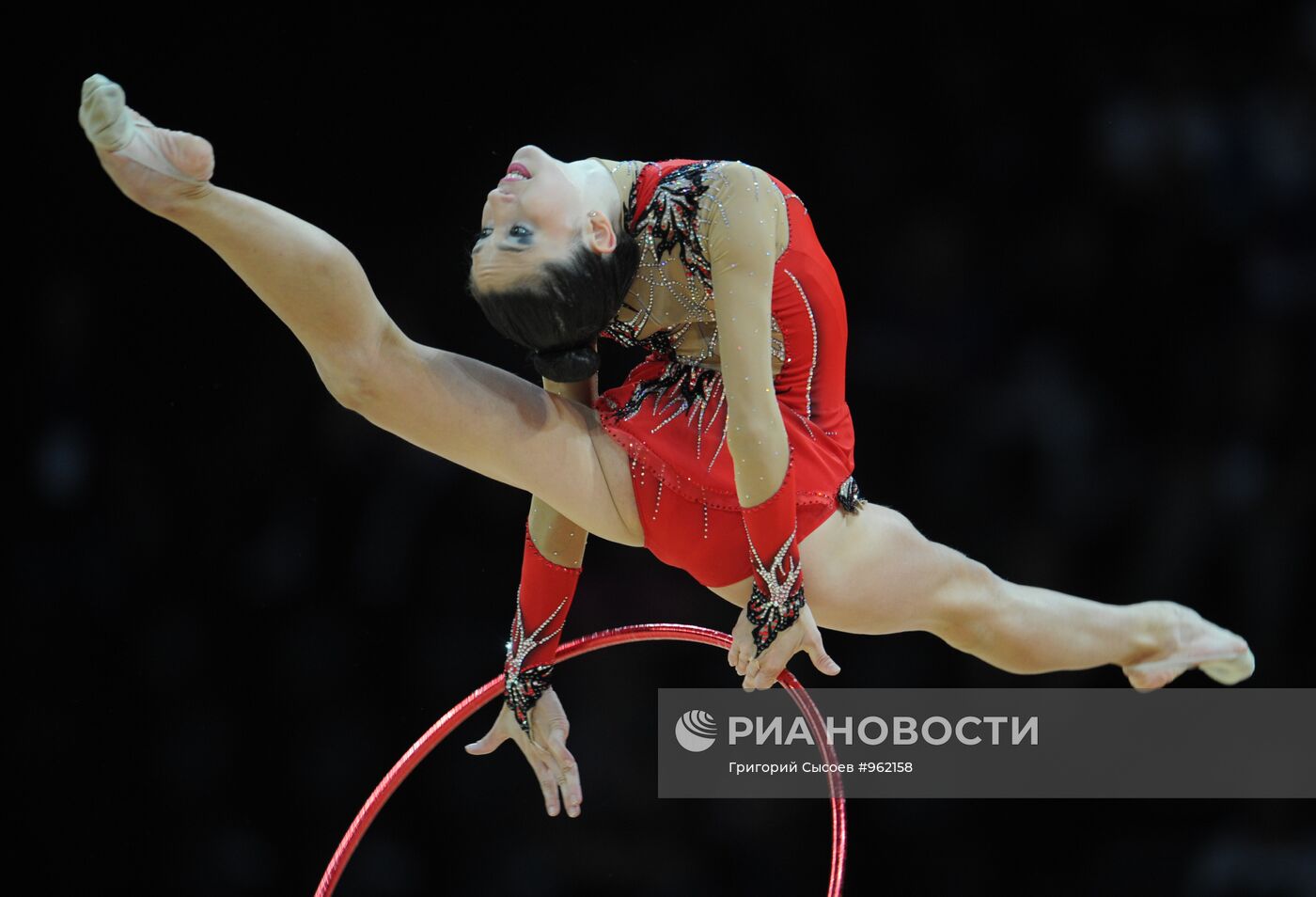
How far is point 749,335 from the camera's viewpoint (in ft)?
7.27

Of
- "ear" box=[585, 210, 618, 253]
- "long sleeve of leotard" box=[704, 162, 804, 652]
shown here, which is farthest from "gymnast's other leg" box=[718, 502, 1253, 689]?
"ear" box=[585, 210, 618, 253]

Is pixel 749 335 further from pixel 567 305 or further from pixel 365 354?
pixel 365 354

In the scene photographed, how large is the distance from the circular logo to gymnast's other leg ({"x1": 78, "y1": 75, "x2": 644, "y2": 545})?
0.97 meters

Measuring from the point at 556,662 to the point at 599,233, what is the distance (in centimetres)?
83

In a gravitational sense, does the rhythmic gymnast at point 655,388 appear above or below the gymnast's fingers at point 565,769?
above

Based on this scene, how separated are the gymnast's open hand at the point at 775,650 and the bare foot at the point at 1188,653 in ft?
2.46

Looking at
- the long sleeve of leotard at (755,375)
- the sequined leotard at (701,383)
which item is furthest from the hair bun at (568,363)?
the long sleeve of leotard at (755,375)

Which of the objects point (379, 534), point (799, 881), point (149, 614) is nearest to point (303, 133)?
point (379, 534)

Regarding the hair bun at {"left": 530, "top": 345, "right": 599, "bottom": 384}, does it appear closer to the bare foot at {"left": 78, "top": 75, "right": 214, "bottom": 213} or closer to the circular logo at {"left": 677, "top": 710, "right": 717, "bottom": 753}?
the bare foot at {"left": 78, "top": 75, "right": 214, "bottom": 213}

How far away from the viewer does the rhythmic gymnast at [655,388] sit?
6.93 feet

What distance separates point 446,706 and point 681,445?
127 cm

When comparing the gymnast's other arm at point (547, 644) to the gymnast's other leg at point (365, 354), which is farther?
the gymnast's other arm at point (547, 644)

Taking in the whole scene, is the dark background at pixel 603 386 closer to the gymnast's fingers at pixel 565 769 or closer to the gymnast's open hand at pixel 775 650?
the gymnast's fingers at pixel 565 769

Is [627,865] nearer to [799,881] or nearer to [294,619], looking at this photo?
[799,881]
